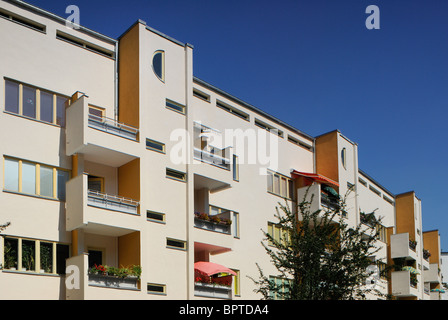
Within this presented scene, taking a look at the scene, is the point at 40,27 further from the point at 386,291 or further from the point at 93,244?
the point at 386,291

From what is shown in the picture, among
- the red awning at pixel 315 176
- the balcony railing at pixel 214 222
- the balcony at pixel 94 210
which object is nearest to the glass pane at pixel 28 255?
the balcony at pixel 94 210

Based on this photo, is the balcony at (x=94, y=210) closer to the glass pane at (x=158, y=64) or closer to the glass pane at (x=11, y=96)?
the glass pane at (x=11, y=96)

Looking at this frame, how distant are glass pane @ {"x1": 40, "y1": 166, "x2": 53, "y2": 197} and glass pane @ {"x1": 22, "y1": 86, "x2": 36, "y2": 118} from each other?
7.46 feet

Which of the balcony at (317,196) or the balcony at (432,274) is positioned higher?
the balcony at (317,196)

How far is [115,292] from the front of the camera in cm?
2361

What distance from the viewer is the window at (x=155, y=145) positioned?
2675 cm

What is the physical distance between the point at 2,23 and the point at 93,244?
992 centimetres

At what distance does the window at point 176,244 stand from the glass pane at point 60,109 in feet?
23.2

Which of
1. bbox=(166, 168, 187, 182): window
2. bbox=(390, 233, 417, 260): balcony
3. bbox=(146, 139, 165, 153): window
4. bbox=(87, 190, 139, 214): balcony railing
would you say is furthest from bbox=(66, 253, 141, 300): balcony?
bbox=(390, 233, 417, 260): balcony

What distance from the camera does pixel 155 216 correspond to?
2644 cm

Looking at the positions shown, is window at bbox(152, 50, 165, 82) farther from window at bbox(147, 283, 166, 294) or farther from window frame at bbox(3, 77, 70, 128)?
window at bbox(147, 283, 166, 294)

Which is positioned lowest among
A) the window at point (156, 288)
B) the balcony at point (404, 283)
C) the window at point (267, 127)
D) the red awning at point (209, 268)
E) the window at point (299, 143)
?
the balcony at point (404, 283)

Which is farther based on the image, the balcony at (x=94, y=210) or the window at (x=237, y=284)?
the window at (x=237, y=284)

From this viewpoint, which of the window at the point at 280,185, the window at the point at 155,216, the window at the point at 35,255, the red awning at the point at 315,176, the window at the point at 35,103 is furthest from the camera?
the red awning at the point at 315,176
